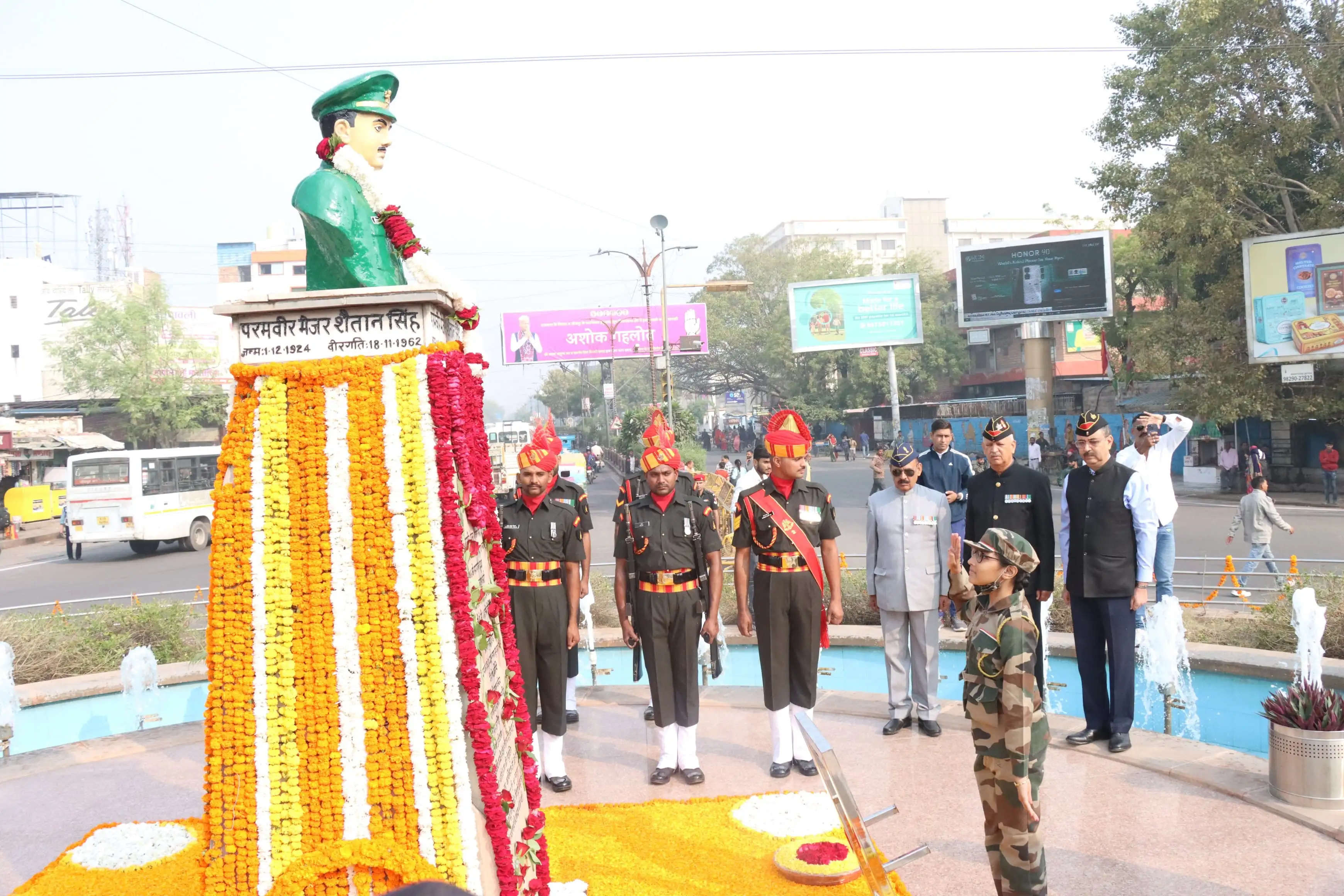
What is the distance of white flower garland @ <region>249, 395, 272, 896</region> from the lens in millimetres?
3666

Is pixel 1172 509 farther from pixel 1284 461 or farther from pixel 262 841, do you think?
pixel 1284 461

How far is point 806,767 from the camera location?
6012 mm

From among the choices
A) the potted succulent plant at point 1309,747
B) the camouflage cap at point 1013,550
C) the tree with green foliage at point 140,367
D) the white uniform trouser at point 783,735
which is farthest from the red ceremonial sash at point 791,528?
the tree with green foliage at point 140,367

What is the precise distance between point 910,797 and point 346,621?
328 centimetres

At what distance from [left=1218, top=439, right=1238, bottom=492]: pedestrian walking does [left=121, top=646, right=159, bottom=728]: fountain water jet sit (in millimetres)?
25466

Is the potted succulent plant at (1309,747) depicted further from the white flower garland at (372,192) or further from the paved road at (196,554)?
the paved road at (196,554)

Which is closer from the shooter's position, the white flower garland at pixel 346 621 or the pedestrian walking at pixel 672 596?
the white flower garland at pixel 346 621

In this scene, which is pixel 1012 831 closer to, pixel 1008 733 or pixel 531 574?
pixel 1008 733

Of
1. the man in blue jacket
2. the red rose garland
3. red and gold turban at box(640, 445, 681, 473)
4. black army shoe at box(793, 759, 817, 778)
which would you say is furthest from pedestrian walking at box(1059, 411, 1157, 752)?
the red rose garland

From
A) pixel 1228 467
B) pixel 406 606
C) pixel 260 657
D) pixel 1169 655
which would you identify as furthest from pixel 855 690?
pixel 1228 467

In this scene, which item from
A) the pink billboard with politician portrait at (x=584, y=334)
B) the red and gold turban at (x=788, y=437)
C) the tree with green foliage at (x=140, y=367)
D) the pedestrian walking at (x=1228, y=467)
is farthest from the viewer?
the pink billboard with politician portrait at (x=584, y=334)

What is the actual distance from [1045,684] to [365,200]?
17.0 ft

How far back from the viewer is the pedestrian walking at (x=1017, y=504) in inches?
247

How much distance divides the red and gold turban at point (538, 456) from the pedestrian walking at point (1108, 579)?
120 inches
